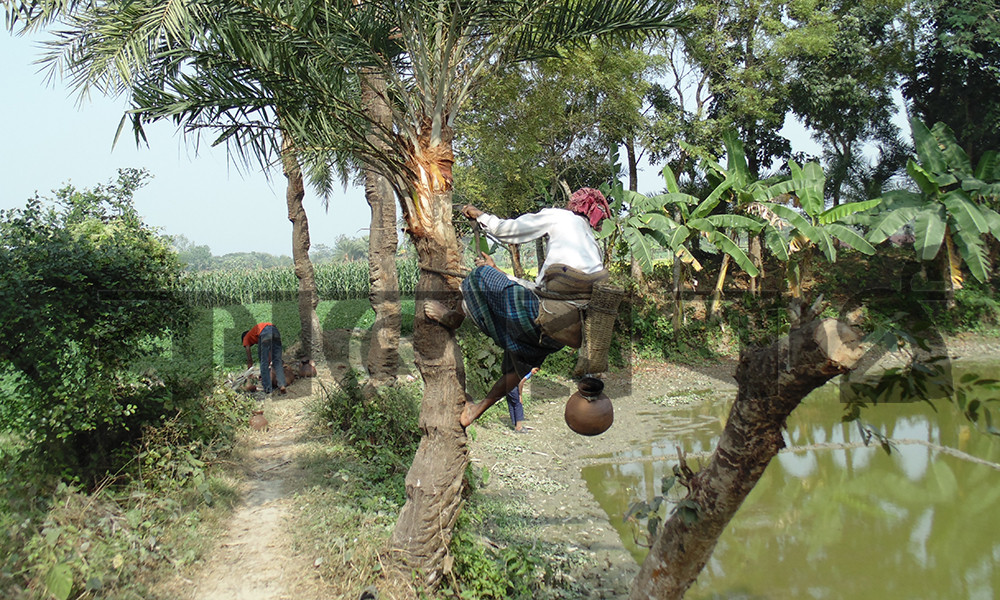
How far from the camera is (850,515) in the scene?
22.6ft

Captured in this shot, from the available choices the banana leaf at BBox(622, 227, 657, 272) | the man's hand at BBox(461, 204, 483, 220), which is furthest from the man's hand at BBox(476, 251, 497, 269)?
the banana leaf at BBox(622, 227, 657, 272)

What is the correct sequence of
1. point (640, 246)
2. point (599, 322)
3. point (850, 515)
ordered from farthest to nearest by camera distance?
1. point (640, 246)
2. point (850, 515)
3. point (599, 322)

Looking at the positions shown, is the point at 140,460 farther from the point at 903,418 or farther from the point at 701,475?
the point at 903,418

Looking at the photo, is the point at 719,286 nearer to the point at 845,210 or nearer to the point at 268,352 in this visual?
the point at 845,210

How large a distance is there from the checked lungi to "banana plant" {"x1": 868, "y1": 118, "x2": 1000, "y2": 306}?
8.69m

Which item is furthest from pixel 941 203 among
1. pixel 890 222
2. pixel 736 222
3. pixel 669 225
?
pixel 669 225

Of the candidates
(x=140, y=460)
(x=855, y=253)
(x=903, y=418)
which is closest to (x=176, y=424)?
(x=140, y=460)

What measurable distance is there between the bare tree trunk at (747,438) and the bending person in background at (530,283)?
1.23 metres

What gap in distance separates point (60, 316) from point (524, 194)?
1217cm

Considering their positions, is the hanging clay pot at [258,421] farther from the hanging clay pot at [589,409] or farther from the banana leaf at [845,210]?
the banana leaf at [845,210]

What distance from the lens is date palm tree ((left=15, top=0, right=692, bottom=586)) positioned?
13.9 feet

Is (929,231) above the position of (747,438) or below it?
above

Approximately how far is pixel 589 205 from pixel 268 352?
6.39 m

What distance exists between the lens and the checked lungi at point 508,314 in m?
3.80
